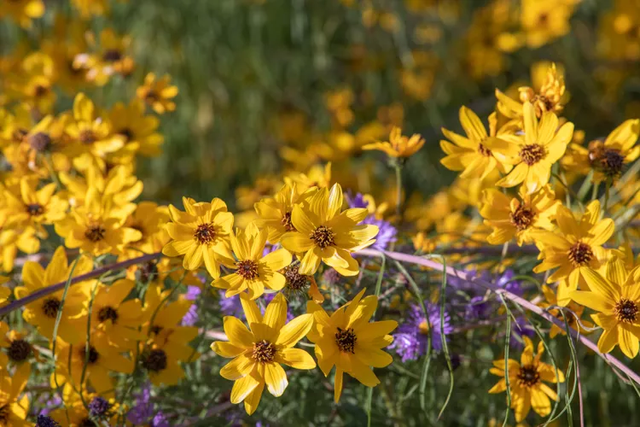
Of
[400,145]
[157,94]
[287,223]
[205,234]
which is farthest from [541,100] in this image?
[157,94]

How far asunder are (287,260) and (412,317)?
31 centimetres

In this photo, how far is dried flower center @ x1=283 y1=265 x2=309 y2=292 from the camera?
90 cm

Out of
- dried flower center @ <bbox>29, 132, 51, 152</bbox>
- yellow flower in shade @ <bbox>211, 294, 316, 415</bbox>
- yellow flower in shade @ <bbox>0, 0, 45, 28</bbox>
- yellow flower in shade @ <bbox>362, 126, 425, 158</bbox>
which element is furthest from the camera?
yellow flower in shade @ <bbox>0, 0, 45, 28</bbox>

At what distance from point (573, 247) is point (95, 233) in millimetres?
713

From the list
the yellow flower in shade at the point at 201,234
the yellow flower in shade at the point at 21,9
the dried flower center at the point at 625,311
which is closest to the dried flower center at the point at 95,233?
the yellow flower in shade at the point at 201,234

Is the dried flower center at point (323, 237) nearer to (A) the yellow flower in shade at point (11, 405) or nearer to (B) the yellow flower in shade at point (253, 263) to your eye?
(B) the yellow flower in shade at point (253, 263)

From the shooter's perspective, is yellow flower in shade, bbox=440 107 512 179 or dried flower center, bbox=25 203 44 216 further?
dried flower center, bbox=25 203 44 216

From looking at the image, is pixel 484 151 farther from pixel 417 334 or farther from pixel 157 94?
pixel 157 94

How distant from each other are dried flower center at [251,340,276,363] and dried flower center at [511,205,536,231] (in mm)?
397

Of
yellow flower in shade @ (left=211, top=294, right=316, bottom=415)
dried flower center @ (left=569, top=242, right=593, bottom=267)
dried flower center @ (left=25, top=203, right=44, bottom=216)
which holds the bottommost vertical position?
yellow flower in shade @ (left=211, top=294, right=316, bottom=415)

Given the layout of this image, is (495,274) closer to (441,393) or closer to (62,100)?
(441,393)

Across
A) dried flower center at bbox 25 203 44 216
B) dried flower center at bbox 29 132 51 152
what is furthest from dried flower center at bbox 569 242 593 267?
dried flower center at bbox 29 132 51 152

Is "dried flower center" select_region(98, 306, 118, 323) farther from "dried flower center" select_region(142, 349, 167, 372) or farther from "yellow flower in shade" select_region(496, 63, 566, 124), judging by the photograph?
"yellow flower in shade" select_region(496, 63, 566, 124)

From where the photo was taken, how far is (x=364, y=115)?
2.74 m
